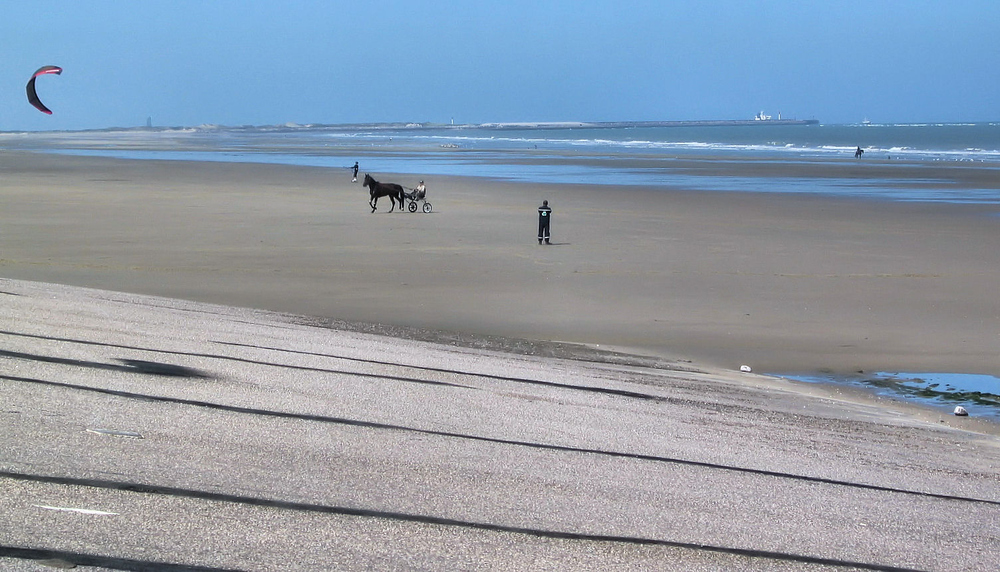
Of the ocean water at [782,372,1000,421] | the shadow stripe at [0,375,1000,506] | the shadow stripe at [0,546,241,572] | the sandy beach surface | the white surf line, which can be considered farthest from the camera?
the ocean water at [782,372,1000,421]

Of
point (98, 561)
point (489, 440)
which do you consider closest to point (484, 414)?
point (489, 440)

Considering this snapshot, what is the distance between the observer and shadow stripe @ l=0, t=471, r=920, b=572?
4.86 m

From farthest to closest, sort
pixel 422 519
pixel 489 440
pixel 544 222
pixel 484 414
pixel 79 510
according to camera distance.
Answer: pixel 544 222 → pixel 484 414 → pixel 489 440 → pixel 422 519 → pixel 79 510

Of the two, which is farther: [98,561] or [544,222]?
[544,222]

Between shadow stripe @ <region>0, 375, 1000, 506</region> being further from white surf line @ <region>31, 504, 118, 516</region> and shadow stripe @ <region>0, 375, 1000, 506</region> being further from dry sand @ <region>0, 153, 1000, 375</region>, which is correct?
dry sand @ <region>0, 153, 1000, 375</region>

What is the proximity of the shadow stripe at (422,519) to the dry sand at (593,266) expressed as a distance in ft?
19.8

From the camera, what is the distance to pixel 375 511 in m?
5.07

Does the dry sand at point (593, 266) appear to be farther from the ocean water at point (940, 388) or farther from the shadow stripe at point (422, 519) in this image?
the shadow stripe at point (422, 519)

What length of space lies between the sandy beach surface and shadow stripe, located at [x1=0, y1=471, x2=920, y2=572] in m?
0.02

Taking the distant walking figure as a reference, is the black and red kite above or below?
above

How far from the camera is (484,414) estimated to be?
7.36 meters

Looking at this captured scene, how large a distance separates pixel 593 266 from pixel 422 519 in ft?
42.5

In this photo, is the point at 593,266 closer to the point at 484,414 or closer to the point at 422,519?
the point at 484,414

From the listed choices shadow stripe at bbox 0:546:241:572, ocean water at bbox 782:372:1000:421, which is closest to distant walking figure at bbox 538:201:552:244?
ocean water at bbox 782:372:1000:421
